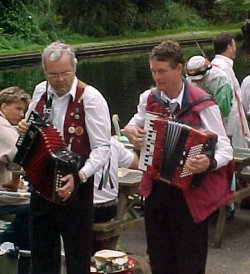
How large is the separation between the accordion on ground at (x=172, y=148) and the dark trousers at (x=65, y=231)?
0.43m

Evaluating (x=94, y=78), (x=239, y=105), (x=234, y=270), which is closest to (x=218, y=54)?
(x=239, y=105)

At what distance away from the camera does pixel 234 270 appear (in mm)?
6570

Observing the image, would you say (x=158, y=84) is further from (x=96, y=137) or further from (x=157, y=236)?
(x=157, y=236)

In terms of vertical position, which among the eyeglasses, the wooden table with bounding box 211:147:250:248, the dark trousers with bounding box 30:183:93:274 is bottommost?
the wooden table with bounding box 211:147:250:248

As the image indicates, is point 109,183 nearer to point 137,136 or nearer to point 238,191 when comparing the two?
point 137,136

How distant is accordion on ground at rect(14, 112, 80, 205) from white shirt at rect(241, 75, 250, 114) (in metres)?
4.15

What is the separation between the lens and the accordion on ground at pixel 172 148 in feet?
14.6

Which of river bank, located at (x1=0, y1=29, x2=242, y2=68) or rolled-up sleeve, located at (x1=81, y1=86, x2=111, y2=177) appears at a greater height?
rolled-up sleeve, located at (x1=81, y1=86, x2=111, y2=177)

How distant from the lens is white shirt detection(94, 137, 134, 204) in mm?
5793

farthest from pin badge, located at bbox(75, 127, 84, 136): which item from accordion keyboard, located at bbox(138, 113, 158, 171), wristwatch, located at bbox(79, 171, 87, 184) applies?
accordion keyboard, located at bbox(138, 113, 158, 171)

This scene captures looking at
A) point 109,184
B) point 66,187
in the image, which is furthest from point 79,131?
point 109,184

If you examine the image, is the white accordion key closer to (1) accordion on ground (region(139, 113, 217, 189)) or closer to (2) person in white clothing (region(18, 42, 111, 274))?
(1) accordion on ground (region(139, 113, 217, 189))

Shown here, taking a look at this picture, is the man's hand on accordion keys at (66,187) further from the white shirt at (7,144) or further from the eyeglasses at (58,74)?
the white shirt at (7,144)

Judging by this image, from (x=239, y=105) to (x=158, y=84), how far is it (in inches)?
137
